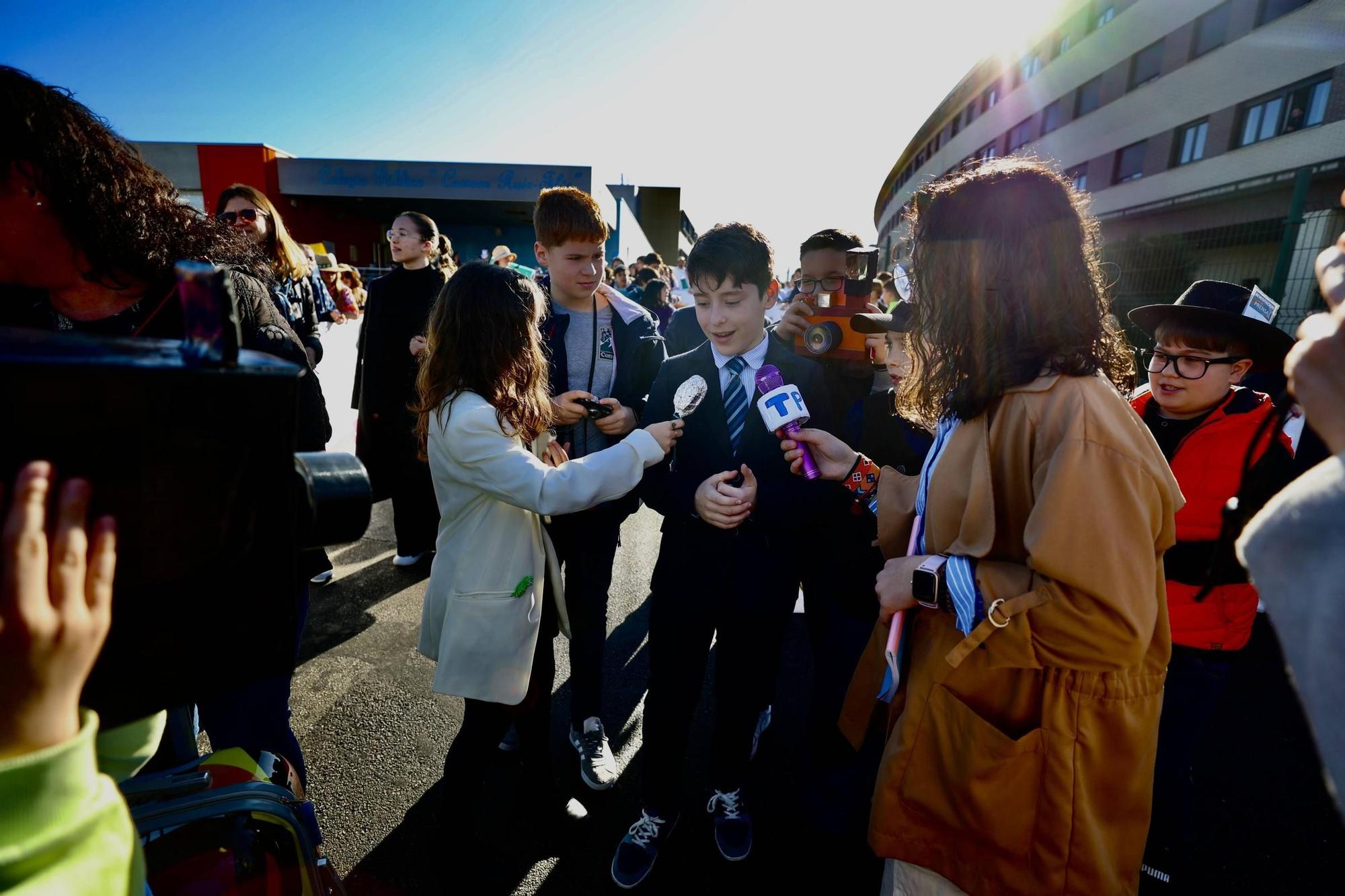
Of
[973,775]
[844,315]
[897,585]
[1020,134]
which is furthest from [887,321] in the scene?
[1020,134]

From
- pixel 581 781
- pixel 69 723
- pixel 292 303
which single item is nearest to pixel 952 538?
pixel 69 723

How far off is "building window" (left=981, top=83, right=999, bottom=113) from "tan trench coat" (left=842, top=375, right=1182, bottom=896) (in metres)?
36.3

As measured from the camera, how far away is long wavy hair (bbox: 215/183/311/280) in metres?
3.33

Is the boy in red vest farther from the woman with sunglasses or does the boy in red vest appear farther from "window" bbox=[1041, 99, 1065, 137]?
"window" bbox=[1041, 99, 1065, 137]

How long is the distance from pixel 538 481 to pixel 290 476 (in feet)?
3.53

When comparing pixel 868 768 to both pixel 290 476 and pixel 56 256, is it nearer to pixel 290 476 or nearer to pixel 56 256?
pixel 290 476

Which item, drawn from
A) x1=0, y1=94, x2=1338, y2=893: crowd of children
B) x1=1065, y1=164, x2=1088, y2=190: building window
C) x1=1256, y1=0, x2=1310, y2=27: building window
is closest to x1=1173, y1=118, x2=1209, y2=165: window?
x1=1256, y1=0, x2=1310, y2=27: building window

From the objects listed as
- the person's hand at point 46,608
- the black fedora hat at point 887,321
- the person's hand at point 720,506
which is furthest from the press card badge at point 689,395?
the person's hand at point 46,608

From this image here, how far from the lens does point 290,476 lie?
28.9 inches

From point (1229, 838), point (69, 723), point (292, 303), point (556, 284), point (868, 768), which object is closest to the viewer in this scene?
point (69, 723)

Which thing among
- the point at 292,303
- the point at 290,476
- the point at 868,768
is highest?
the point at 292,303

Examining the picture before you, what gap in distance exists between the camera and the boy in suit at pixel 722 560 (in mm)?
2107

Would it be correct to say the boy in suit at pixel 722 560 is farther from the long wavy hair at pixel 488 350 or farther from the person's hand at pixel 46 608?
the person's hand at pixel 46 608

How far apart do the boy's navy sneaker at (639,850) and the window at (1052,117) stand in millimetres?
31195
